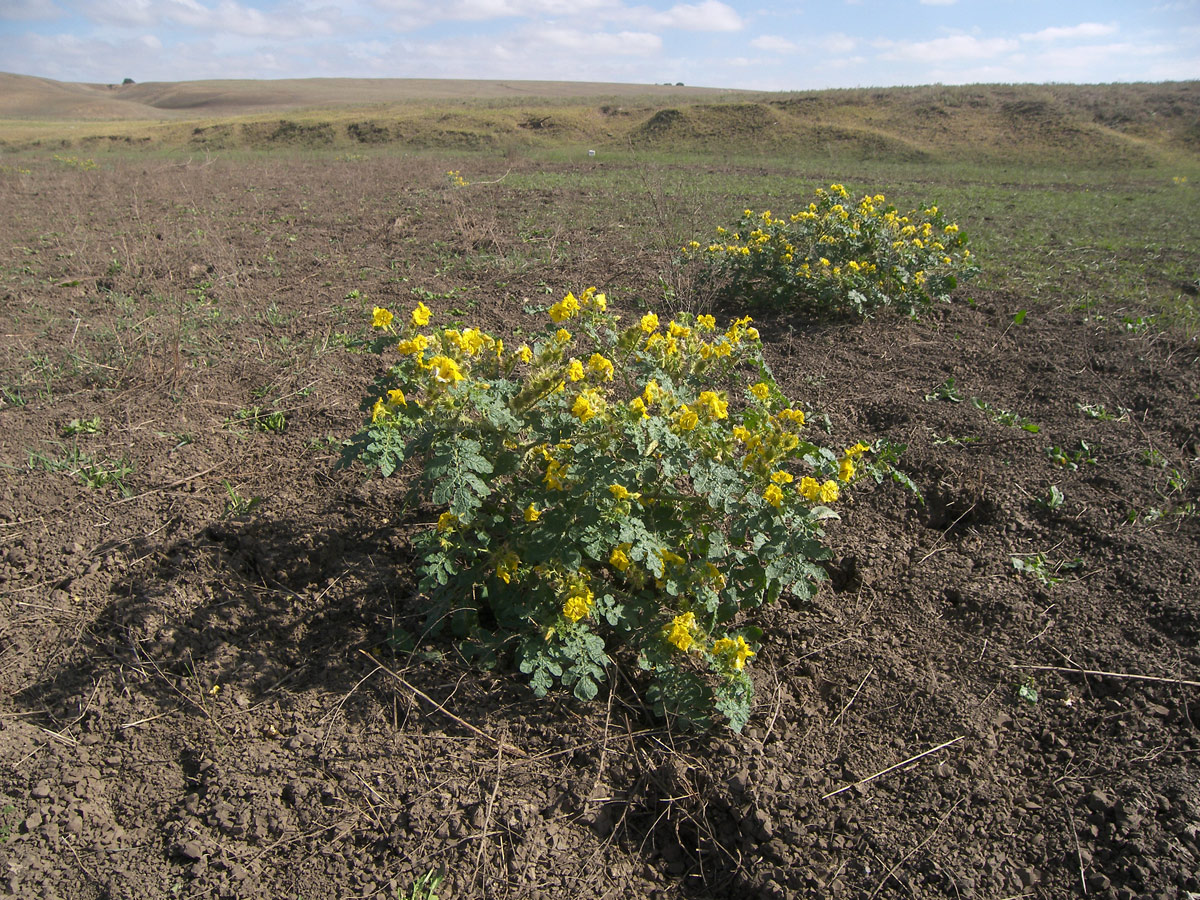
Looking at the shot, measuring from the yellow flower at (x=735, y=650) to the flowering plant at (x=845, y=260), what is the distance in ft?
12.3

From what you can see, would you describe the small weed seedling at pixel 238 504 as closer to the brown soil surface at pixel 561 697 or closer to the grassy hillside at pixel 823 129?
the brown soil surface at pixel 561 697

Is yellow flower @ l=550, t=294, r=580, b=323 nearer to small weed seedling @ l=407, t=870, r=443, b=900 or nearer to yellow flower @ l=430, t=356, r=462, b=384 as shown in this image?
yellow flower @ l=430, t=356, r=462, b=384

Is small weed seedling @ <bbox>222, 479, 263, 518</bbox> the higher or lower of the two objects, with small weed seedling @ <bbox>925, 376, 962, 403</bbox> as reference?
lower

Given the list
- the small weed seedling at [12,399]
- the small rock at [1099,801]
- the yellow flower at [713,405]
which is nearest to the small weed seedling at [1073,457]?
the small rock at [1099,801]

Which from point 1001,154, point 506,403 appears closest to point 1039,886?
point 506,403

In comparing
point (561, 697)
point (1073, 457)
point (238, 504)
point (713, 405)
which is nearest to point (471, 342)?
point (713, 405)

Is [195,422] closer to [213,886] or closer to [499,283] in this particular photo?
[213,886]

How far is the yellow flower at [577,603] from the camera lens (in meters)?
1.97

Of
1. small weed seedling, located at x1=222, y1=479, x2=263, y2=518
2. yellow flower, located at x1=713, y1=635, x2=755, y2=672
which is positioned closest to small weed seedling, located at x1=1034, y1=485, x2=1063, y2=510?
yellow flower, located at x1=713, y1=635, x2=755, y2=672

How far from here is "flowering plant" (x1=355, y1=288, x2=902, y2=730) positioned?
1985 mm

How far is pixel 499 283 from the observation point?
20.9ft

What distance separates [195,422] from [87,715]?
78.2 inches

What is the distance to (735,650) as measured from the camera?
204 cm

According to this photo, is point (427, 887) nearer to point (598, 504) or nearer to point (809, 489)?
point (598, 504)
